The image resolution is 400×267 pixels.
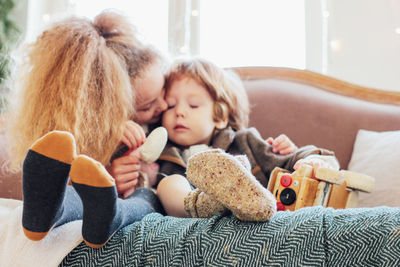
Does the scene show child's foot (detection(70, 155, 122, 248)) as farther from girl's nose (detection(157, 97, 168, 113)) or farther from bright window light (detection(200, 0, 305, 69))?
bright window light (detection(200, 0, 305, 69))

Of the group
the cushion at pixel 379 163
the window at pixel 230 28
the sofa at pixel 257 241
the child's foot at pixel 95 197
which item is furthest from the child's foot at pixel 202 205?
the window at pixel 230 28

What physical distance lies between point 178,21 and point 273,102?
1097 mm

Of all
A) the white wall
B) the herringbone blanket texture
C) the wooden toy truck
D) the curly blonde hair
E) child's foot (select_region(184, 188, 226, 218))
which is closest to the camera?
the herringbone blanket texture

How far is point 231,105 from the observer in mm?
1227

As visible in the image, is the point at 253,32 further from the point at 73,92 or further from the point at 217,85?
the point at 73,92

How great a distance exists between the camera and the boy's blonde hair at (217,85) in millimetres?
1191

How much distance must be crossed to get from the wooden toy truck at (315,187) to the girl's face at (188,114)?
0.34 m

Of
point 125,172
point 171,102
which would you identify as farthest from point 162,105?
point 125,172

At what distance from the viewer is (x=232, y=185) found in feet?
2.00

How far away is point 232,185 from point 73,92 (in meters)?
0.48

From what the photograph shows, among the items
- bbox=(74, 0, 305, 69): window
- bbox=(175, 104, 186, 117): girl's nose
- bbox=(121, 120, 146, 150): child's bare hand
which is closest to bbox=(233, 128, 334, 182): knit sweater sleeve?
bbox=(175, 104, 186, 117): girl's nose

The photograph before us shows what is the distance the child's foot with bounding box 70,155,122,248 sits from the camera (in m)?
0.56

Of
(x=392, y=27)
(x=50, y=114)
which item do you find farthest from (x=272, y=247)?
(x=392, y=27)

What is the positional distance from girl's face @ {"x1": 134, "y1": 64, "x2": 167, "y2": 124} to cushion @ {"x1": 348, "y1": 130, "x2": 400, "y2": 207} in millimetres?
624
